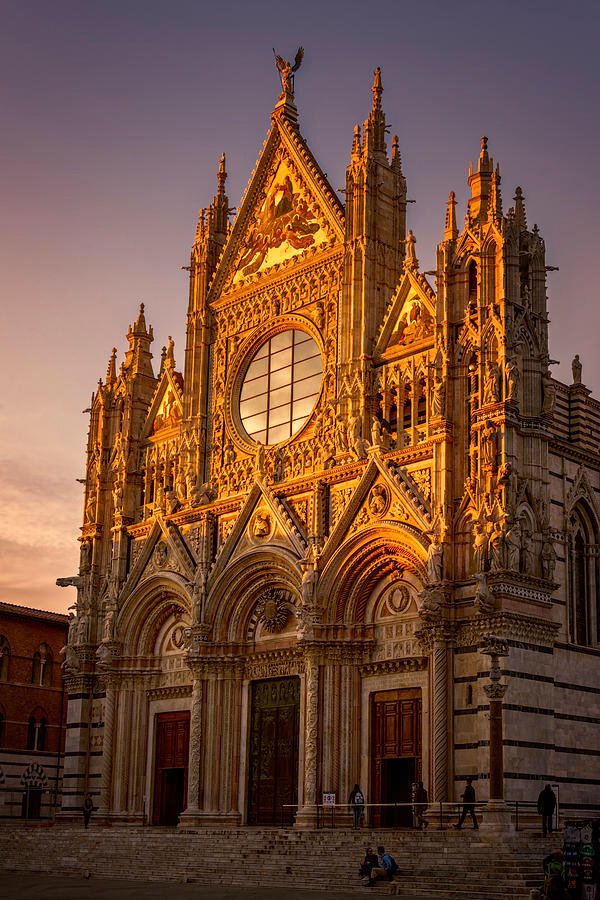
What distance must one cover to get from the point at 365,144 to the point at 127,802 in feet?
68.1

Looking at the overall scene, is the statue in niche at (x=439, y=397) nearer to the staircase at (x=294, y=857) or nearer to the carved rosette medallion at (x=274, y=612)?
the carved rosette medallion at (x=274, y=612)

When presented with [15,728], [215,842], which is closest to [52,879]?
[215,842]

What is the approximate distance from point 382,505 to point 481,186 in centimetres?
877

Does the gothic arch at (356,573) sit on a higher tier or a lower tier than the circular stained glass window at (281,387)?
lower

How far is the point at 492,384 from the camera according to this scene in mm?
29953

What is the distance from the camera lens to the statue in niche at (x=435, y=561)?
96.4 feet

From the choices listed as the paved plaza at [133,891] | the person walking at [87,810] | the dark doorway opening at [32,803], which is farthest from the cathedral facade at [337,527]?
the dark doorway opening at [32,803]

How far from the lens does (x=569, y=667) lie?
2984cm

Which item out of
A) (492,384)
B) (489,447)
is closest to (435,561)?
(489,447)

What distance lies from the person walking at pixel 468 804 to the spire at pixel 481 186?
46.7 ft

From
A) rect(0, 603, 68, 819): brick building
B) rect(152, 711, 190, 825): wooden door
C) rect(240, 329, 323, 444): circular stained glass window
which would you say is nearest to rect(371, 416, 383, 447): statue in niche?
rect(240, 329, 323, 444): circular stained glass window

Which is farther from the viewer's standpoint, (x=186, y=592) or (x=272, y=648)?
(x=186, y=592)

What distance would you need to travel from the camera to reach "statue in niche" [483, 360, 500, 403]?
97.9 feet

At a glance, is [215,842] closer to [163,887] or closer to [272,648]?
[163,887]
